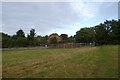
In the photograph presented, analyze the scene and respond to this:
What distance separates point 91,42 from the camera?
102000 millimetres

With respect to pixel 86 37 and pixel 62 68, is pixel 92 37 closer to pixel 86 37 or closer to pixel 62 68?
pixel 86 37

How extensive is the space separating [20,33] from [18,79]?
319 ft

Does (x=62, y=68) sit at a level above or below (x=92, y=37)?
below

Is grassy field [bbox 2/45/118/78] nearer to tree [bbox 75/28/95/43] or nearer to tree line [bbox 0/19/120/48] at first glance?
tree line [bbox 0/19/120/48]

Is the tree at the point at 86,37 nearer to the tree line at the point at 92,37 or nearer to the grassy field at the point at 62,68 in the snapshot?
the tree line at the point at 92,37

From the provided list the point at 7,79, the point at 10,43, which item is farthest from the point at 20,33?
the point at 7,79

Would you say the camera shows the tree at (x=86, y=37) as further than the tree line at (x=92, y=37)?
Yes

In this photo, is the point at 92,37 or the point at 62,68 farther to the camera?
the point at 92,37

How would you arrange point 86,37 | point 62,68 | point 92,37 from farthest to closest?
1. point 92,37
2. point 86,37
3. point 62,68

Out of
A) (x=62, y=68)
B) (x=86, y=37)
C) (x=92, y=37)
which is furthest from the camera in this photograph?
(x=92, y=37)

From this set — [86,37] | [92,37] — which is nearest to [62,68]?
[86,37]

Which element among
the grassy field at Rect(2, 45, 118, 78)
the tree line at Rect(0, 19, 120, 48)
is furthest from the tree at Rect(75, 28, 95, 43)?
the grassy field at Rect(2, 45, 118, 78)

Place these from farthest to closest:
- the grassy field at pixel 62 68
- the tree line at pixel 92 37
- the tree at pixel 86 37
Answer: the tree at pixel 86 37, the tree line at pixel 92 37, the grassy field at pixel 62 68

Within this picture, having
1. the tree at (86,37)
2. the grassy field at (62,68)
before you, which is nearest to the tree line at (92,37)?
the tree at (86,37)
